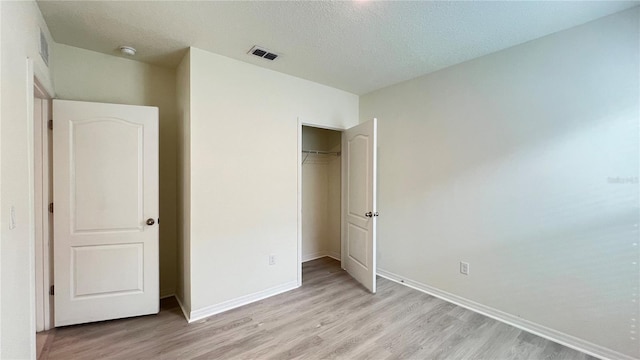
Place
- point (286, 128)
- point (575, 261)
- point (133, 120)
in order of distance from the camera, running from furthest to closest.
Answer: point (286, 128), point (133, 120), point (575, 261)

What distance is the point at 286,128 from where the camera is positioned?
306cm

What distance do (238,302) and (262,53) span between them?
2511 mm

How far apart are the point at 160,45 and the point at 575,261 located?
3.97m

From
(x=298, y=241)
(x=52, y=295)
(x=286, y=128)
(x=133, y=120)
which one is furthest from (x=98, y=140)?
(x=298, y=241)

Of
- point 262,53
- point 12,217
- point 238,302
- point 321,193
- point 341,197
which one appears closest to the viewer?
point 12,217

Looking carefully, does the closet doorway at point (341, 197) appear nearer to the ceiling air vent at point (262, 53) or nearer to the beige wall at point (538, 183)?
the beige wall at point (538, 183)

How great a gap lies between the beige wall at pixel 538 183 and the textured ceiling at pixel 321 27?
30cm

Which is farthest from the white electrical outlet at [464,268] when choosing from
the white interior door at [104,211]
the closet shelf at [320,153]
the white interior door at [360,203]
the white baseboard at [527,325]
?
the white interior door at [104,211]

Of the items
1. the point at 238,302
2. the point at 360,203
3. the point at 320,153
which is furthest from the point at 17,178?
the point at 320,153

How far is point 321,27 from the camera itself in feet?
6.85

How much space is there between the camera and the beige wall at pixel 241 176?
2467mm

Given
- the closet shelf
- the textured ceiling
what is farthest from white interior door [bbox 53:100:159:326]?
the closet shelf

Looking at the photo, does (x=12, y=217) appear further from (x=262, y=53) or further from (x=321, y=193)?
(x=321, y=193)

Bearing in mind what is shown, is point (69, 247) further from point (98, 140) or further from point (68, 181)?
point (98, 140)
